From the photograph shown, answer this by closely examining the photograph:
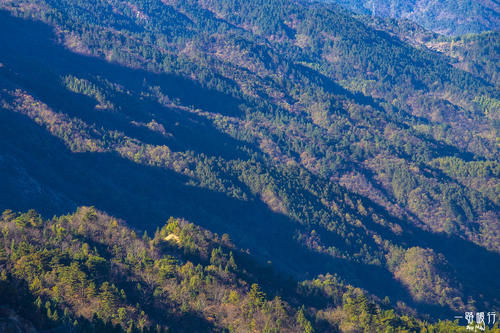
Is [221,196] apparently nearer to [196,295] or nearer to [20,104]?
[20,104]

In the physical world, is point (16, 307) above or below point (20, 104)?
below

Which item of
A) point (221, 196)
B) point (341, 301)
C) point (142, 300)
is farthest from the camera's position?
point (221, 196)

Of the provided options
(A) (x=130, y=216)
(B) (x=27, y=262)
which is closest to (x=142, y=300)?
(B) (x=27, y=262)

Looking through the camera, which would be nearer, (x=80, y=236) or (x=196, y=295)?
(x=196, y=295)

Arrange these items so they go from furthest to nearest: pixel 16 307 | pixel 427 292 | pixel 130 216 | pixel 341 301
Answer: pixel 427 292
pixel 130 216
pixel 341 301
pixel 16 307

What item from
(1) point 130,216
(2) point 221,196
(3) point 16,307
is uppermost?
(2) point 221,196

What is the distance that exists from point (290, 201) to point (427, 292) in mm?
56710

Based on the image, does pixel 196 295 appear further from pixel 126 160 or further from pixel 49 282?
pixel 126 160

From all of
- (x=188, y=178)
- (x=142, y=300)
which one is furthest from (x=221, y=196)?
(x=142, y=300)

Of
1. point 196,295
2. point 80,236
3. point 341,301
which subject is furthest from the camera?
point 341,301

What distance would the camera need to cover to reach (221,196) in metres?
190

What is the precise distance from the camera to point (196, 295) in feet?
304

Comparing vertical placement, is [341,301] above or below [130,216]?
below

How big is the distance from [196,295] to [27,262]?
2840 cm
